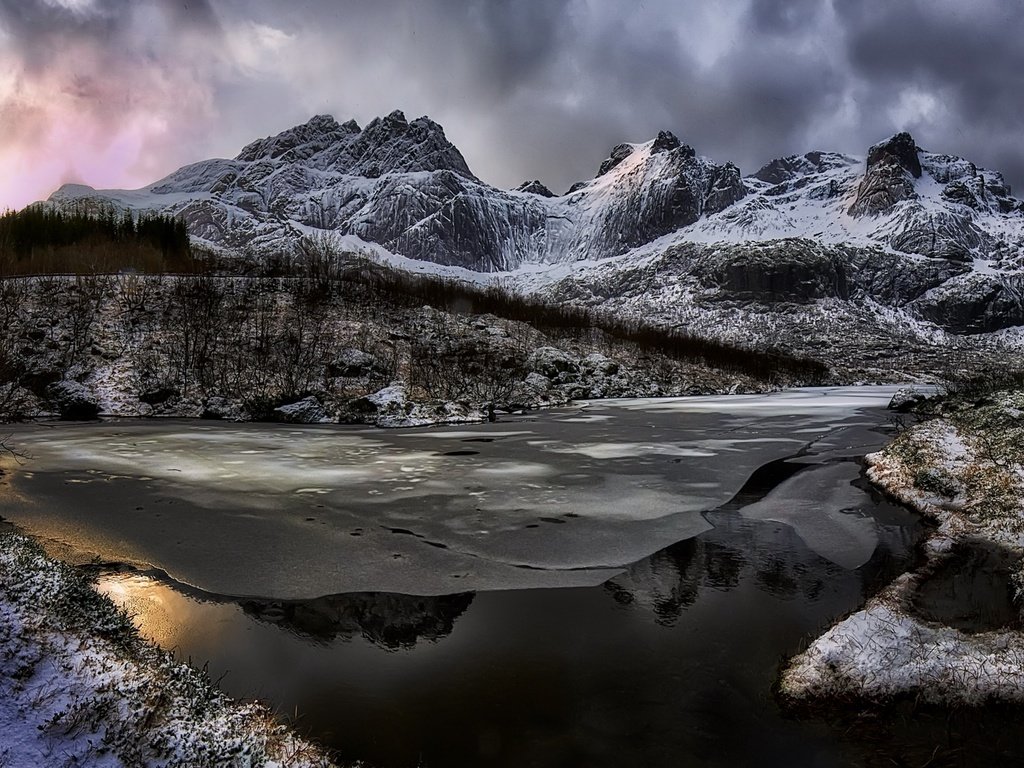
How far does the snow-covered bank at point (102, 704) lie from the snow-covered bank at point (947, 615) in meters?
3.55

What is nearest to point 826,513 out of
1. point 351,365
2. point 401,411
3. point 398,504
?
point 398,504

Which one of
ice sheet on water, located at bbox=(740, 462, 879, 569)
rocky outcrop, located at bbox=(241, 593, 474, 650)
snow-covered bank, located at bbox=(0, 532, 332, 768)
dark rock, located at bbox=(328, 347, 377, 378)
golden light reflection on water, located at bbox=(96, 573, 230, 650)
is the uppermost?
dark rock, located at bbox=(328, 347, 377, 378)

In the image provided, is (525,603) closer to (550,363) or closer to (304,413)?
(304,413)

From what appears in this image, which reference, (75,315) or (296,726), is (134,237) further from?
(296,726)

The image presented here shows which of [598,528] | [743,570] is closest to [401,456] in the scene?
[598,528]

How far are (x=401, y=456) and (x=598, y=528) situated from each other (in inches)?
274

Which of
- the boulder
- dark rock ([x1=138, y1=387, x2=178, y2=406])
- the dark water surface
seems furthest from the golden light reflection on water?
the boulder

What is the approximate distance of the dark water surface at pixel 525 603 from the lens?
→ 355cm

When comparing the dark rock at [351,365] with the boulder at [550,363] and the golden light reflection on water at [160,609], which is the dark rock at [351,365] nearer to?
the boulder at [550,363]

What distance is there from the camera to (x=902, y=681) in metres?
4.05

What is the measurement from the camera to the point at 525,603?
5.50m

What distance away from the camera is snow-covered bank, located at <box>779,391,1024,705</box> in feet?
13.2

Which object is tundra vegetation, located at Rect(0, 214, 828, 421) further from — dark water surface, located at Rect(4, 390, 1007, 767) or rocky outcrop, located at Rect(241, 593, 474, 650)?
rocky outcrop, located at Rect(241, 593, 474, 650)

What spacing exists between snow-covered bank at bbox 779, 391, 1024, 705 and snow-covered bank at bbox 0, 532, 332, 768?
3.55 metres
